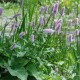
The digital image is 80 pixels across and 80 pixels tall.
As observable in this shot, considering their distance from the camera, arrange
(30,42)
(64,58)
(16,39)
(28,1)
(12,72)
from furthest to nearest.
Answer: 1. (28,1)
2. (64,58)
3. (16,39)
4. (30,42)
5. (12,72)

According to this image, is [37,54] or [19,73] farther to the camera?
[37,54]

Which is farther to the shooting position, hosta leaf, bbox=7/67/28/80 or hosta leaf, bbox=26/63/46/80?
hosta leaf, bbox=26/63/46/80

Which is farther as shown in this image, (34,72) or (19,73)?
(34,72)

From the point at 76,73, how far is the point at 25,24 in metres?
0.77

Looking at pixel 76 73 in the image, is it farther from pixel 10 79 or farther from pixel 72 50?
pixel 10 79

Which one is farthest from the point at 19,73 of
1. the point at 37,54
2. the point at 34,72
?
the point at 37,54

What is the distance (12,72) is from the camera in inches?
108

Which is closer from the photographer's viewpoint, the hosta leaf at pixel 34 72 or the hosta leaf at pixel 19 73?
the hosta leaf at pixel 19 73

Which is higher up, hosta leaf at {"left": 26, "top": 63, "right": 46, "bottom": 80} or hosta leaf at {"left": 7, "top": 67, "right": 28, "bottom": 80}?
hosta leaf at {"left": 7, "top": 67, "right": 28, "bottom": 80}

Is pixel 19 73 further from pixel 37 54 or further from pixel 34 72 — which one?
pixel 37 54

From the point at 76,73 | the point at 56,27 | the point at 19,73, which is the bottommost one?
the point at 76,73

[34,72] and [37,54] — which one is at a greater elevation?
[37,54]

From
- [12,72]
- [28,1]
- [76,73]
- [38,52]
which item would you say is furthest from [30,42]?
[28,1]

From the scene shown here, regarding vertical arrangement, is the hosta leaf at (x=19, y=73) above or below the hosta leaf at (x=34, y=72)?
above
